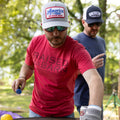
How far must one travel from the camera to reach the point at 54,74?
5.11 ft

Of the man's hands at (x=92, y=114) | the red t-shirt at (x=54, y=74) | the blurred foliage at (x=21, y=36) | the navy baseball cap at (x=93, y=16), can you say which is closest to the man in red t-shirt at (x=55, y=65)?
the red t-shirt at (x=54, y=74)

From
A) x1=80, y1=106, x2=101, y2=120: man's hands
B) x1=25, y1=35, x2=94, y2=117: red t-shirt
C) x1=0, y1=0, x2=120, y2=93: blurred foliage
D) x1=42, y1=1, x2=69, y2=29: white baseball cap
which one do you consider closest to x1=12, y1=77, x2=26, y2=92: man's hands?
x1=25, y1=35, x2=94, y2=117: red t-shirt

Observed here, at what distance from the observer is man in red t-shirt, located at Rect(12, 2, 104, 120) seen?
1.49 meters

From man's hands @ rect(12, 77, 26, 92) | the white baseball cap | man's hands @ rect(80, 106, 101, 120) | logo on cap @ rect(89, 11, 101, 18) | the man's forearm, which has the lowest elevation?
man's hands @ rect(80, 106, 101, 120)

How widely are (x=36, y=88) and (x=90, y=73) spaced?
1.86 ft

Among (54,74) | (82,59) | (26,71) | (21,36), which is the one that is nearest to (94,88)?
(82,59)

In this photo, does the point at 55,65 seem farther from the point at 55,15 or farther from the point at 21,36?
the point at 21,36

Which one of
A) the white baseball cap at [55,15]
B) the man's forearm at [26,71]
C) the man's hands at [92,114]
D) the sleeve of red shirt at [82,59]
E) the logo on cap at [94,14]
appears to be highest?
the logo on cap at [94,14]

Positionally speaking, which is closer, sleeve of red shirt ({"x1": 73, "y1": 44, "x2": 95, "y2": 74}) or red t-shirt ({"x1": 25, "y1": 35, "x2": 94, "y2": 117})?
sleeve of red shirt ({"x1": 73, "y1": 44, "x2": 95, "y2": 74})

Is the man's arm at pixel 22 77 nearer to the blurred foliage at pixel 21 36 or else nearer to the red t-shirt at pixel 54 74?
the red t-shirt at pixel 54 74

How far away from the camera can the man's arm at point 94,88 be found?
1.23 metres

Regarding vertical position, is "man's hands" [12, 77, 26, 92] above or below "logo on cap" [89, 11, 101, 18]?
below

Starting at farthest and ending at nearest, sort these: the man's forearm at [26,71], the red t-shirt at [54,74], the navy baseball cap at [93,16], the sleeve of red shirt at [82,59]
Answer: the navy baseball cap at [93,16] → the man's forearm at [26,71] → the red t-shirt at [54,74] → the sleeve of red shirt at [82,59]

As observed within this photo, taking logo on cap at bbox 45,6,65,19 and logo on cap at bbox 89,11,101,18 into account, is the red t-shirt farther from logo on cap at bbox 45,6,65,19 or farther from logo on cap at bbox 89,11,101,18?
logo on cap at bbox 89,11,101,18
